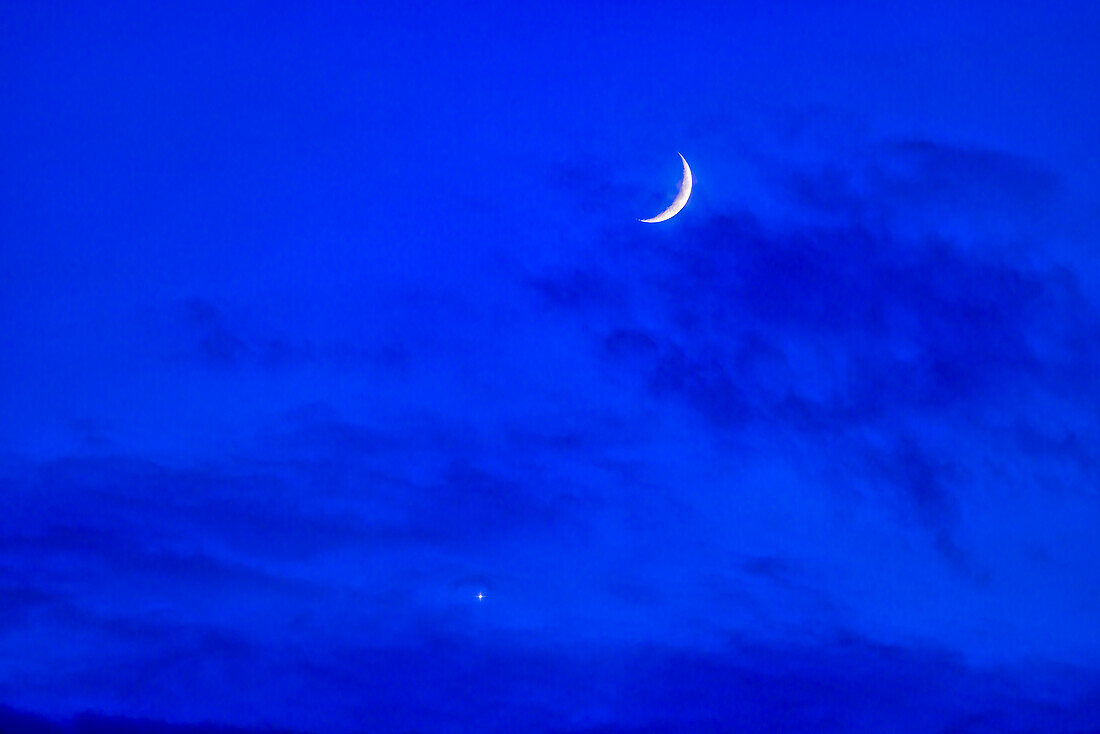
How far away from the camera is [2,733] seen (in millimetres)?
105000

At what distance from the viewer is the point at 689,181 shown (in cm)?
8525

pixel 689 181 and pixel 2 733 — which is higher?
pixel 689 181

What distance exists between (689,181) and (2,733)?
4330 cm

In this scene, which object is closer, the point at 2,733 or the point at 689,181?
the point at 689,181
